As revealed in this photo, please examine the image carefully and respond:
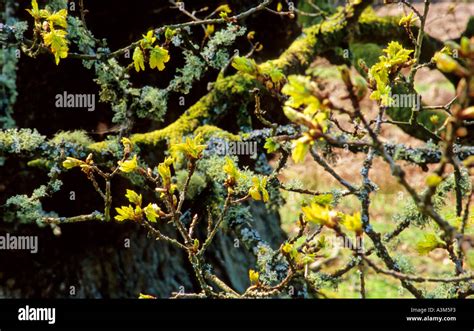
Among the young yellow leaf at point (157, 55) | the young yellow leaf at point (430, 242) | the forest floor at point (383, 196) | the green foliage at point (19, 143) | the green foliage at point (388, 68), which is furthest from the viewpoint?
the forest floor at point (383, 196)

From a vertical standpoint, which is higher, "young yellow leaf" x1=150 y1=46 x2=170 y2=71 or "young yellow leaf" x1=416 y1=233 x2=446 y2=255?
"young yellow leaf" x1=150 y1=46 x2=170 y2=71

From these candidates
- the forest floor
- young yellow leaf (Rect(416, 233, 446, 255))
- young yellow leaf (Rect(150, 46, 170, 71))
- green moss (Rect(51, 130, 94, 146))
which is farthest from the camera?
the forest floor

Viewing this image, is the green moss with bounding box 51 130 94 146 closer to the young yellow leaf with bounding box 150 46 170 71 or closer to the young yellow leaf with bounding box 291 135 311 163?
the young yellow leaf with bounding box 150 46 170 71

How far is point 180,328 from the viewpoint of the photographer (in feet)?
5.50

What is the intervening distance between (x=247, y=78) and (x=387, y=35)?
1222 millimetres

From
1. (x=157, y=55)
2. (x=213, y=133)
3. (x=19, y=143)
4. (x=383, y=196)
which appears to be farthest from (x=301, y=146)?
(x=383, y=196)

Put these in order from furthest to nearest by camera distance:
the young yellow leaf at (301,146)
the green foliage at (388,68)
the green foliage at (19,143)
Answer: the green foliage at (19,143) → the green foliage at (388,68) → the young yellow leaf at (301,146)

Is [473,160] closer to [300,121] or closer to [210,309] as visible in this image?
[300,121]

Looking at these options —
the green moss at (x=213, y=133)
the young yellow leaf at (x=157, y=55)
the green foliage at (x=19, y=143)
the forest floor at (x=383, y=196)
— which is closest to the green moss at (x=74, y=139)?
the green foliage at (x=19, y=143)

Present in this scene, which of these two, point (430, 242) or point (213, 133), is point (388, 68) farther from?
point (213, 133)

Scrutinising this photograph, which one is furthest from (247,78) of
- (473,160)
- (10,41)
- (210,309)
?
(473,160)

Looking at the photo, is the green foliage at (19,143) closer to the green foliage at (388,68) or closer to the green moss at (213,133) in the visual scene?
the green moss at (213,133)

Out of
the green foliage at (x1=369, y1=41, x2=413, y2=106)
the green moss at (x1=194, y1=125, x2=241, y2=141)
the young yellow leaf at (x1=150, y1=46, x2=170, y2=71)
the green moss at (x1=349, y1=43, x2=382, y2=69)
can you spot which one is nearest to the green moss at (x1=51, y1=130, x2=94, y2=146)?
the green moss at (x1=194, y1=125, x2=241, y2=141)

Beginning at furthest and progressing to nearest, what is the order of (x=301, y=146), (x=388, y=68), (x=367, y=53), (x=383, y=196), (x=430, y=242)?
(x=383, y=196), (x=367, y=53), (x=388, y=68), (x=430, y=242), (x=301, y=146)
